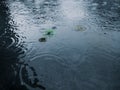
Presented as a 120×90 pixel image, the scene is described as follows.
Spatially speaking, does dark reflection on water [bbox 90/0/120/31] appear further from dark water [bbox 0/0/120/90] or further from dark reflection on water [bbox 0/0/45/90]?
dark reflection on water [bbox 0/0/45/90]

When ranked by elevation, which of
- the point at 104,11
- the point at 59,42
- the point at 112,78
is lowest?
the point at 112,78

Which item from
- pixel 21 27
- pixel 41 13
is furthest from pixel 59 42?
pixel 41 13

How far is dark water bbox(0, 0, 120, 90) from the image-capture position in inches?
189

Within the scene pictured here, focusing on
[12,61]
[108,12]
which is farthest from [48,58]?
[108,12]

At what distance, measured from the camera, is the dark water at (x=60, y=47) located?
4.80 metres

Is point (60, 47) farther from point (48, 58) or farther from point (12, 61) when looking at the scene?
point (12, 61)

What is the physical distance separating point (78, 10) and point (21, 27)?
359cm

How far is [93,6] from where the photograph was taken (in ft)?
32.6

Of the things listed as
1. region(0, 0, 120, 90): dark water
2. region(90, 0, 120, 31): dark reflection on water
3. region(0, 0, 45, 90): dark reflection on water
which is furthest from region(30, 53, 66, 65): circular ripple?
region(90, 0, 120, 31): dark reflection on water

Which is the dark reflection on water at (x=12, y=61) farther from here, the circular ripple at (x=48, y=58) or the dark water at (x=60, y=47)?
the circular ripple at (x=48, y=58)

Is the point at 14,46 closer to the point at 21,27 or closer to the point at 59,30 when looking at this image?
the point at 21,27

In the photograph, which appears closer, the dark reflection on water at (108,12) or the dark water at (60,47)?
the dark water at (60,47)

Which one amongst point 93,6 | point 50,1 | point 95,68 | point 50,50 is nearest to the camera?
point 95,68

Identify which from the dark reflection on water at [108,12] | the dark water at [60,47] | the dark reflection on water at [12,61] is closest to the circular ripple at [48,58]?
the dark water at [60,47]
